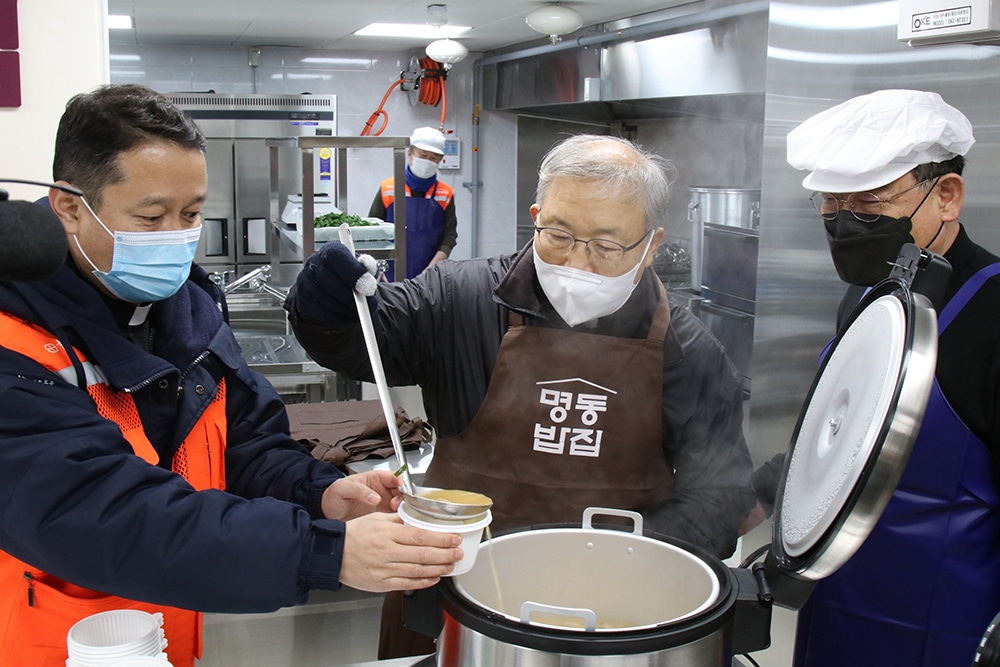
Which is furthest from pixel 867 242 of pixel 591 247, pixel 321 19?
pixel 321 19

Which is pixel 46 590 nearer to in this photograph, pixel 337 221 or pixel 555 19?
pixel 337 221

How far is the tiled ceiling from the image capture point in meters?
4.76

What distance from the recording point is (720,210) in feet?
12.4

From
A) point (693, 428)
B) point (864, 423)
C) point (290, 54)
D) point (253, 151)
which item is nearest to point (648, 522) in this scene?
point (693, 428)

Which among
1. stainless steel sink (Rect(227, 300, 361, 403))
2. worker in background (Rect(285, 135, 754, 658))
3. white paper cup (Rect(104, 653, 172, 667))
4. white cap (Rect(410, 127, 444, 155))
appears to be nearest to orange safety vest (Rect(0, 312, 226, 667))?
white paper cup (Rect(104, 653, 172, 667))

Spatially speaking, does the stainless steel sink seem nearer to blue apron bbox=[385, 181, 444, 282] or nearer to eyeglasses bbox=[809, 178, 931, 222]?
blue apron bbox=[385, 181, 444, 282]

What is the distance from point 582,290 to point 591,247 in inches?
3.1

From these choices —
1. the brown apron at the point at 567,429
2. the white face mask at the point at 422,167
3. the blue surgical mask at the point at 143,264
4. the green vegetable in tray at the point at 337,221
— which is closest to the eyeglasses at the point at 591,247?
the brown apron at the point at 567,429

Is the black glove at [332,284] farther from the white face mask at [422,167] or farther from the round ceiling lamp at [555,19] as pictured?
the white face mask at [422,167]

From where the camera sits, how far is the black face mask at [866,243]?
1443 mm

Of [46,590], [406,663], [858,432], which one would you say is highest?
[858,432]

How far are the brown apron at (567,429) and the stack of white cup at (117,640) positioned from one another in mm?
754

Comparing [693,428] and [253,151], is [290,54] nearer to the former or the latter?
[253,151]

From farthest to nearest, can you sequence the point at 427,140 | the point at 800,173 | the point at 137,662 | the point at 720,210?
1. the point at 427,140
2. the point at 720,210
3. the point at 800,173
4. the point at 137,662
